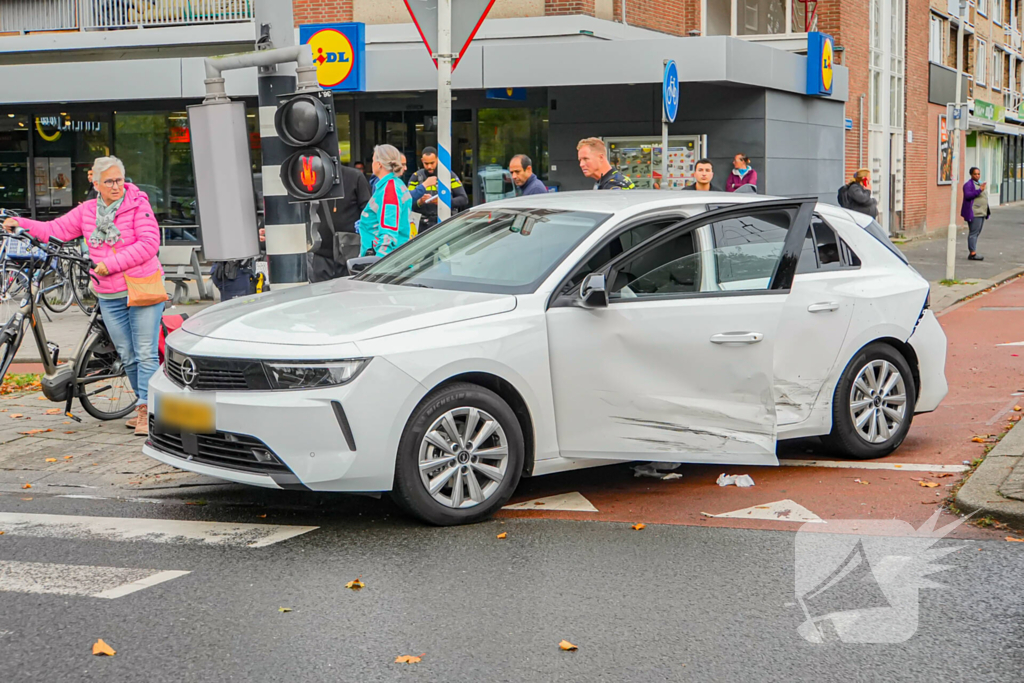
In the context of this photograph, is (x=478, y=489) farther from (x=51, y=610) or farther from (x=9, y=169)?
(x=9, y=169)

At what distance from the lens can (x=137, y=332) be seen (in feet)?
26.3

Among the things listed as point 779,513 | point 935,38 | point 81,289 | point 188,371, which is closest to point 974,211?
point 935,38

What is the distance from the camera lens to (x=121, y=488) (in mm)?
6730

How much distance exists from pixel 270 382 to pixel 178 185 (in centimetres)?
1758

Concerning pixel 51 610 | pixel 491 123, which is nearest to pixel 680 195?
pixel 51 610

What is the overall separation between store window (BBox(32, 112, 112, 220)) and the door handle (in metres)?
18.5

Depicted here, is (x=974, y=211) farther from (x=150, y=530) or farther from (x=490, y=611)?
(x=490, y=611)

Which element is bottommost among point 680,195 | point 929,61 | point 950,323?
point 950,323

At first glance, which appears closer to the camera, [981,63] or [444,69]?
[444,69]

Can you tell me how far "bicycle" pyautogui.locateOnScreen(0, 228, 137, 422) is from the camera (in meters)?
8.18

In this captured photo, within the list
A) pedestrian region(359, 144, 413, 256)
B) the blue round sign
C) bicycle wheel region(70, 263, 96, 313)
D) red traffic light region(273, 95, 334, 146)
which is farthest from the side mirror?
bicycle wheel region(70, 263, 96, 313)

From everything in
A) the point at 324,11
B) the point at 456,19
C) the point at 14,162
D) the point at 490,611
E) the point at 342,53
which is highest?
the point at 324,11

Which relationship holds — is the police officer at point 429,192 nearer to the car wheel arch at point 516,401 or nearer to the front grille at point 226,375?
the car wheel arch at point 516,401
